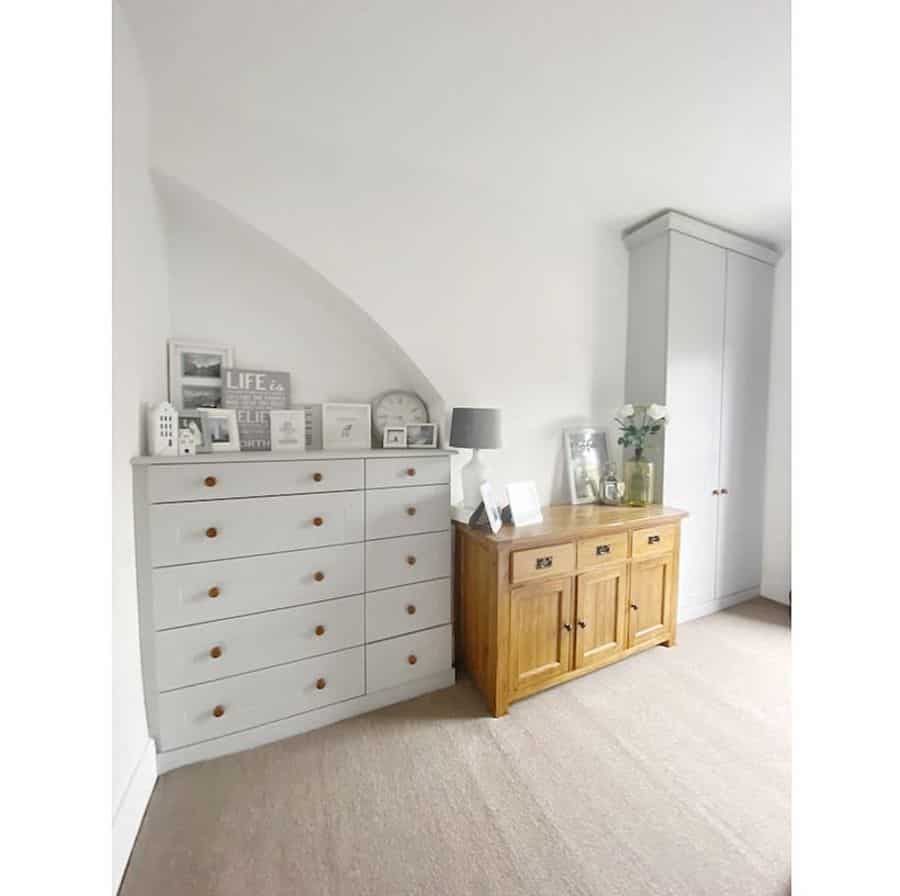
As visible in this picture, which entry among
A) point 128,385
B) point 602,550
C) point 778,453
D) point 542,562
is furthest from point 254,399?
point 778,453

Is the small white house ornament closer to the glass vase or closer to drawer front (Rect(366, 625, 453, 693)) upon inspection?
drawer front (Rect(366, 625, 453, 693))

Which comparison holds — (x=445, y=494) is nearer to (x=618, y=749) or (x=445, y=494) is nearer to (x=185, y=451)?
(x=185, y=451)

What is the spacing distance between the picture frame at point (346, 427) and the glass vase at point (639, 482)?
163 cm

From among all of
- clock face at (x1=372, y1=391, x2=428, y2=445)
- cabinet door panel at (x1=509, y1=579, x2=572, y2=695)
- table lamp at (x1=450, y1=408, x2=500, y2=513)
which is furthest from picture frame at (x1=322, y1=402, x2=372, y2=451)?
cabinet door panel at (x1=509, y1=579, x2=572, y2=695)

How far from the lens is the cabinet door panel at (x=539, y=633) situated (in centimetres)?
179

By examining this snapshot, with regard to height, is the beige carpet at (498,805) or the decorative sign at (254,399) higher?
the decorative sign at (254,399)

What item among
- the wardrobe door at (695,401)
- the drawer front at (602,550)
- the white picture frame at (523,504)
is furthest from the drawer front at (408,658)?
the wardrobe door at (695,401)

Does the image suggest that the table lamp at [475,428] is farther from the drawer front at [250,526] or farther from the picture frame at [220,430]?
the picture frame at [220,430]

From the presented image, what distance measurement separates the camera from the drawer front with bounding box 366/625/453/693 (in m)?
1.79

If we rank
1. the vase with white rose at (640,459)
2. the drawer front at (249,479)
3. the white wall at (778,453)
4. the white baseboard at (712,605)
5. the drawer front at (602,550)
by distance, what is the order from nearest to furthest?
the drawer front at (249,479) < the drawer front at (602,550) < the vase with white rose at (640,459) < the white baseboard at (712,605) < the white wall at (778,453)

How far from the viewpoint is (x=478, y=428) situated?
6.38ft

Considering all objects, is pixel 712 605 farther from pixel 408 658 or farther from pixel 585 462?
pixel 408 658
